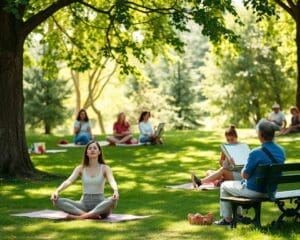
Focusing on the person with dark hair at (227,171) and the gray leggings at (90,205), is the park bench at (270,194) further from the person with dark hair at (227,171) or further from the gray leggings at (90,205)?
the person with dark hair at (227,171)

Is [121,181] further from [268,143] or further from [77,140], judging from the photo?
[77,140]

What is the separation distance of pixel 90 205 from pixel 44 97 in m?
38.5

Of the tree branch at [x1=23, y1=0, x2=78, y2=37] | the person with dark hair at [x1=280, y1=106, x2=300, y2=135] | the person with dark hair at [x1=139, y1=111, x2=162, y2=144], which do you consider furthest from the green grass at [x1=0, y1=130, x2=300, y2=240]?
the person with dark hair at [x1=280, y1=106, x2=300, y2=135]

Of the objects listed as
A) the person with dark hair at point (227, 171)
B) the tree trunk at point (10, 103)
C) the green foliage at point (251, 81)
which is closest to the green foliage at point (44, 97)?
the green foliage at point (251, 81)

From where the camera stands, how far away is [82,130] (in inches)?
972

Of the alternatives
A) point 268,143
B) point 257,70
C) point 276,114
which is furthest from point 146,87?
point 268,143

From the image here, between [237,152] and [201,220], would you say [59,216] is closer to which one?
[201,220]

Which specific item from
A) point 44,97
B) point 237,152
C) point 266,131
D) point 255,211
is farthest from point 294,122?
point 44,97

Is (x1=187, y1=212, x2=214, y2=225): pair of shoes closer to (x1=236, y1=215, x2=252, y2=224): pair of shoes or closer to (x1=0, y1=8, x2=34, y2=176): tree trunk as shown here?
(x1=236, y1=215, x2=252, y2=224): pair of shoes

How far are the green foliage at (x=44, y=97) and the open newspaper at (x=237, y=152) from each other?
118 ft

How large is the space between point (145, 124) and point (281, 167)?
1588cm

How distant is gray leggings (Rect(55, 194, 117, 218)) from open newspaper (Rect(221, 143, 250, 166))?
10.3 ft

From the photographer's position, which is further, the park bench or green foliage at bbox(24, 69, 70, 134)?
green foliage at bbox(24, 69, 70, 134)

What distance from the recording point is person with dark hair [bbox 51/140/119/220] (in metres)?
10.2
